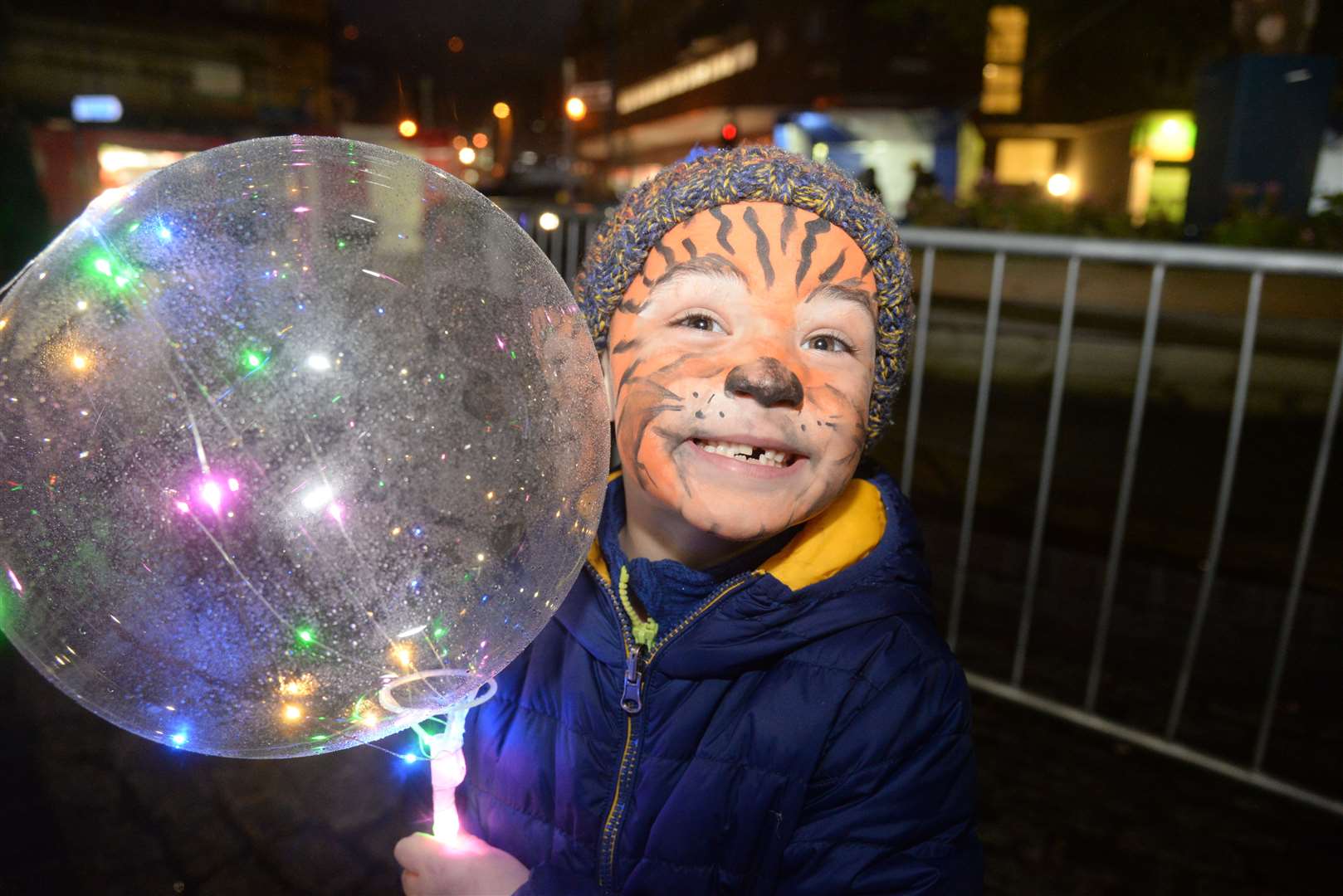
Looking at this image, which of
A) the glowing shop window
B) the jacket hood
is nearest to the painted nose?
the jacket hood

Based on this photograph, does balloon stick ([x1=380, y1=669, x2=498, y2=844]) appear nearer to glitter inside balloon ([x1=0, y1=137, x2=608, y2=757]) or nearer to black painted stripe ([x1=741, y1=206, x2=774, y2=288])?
glitter inside balloon ([x1=0, y1=137, x2=608, y2=757])

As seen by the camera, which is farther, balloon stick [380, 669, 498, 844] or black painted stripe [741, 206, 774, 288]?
black painted stripe [741, 206, 774, 288]

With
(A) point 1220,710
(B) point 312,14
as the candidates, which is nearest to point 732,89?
(B) point 312,14

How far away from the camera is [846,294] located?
57.3 inches

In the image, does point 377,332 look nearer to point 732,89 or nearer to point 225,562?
point 225,562

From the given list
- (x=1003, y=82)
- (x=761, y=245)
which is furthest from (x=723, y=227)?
(x=1003, y=82)

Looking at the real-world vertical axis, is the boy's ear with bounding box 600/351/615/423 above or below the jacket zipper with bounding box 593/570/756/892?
above

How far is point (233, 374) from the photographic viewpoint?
0.98m

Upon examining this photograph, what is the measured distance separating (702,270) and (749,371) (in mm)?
214

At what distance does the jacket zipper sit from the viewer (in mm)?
1521

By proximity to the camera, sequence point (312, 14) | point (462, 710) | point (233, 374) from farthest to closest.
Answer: point (312, 14) → point (462, 710) → point (233, 374)

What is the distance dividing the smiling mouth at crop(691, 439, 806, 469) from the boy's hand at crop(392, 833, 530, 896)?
28.9 inches

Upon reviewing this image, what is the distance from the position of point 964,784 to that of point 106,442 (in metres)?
1.34

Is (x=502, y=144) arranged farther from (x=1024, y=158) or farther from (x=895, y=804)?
(x=895, y=804)
